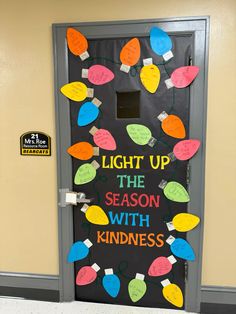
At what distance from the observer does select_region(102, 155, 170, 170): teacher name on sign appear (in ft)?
6.89

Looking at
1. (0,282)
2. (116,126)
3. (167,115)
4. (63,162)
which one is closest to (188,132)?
(167,115)

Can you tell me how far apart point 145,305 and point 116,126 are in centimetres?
134

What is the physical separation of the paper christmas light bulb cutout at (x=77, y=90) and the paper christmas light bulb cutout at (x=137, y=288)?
4.44 ft

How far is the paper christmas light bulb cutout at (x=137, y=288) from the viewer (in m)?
2.23

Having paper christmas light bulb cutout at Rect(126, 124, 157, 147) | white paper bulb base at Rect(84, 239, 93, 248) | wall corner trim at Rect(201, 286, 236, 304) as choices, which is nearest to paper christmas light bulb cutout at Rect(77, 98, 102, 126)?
paper christmas light bulb cutout at Rect(126, 124, 157, 147)

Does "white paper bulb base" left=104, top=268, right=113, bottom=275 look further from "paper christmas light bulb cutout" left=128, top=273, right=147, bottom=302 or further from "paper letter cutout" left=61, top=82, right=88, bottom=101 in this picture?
"paper letter cutout" left=61, top=82, right=88, bottom=101

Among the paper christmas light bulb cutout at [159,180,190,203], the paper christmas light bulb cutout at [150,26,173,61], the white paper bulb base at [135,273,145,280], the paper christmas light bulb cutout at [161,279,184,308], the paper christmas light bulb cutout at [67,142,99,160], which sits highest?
the paper christmas light bulb cutout at [150,26,173,61]

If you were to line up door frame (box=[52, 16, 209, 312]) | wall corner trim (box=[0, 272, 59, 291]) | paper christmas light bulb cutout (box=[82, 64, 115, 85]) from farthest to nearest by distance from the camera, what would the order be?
1. wall corner trim (box=[0, 272, 59, 291])
2. paper christmas light bulb cutout (box=[82, 64, 115, 85])
3. door frame (box=[52, 16, 209, 312])

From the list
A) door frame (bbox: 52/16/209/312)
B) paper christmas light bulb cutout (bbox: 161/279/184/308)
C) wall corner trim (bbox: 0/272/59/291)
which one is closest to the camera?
door frame (bbox: 52/16/209/312)

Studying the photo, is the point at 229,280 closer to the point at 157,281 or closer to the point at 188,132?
the point at 157,281

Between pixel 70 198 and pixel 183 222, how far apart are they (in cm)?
81

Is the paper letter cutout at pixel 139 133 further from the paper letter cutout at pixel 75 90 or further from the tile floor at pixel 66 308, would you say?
the tile floor at pixel 66 308

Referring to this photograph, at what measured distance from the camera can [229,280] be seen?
2.15 metres

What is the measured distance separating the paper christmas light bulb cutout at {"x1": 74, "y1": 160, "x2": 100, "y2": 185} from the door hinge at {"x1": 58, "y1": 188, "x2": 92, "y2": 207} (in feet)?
0.28
